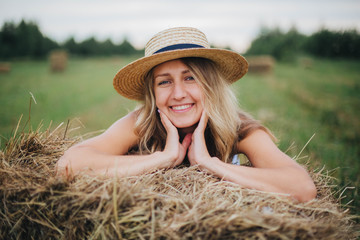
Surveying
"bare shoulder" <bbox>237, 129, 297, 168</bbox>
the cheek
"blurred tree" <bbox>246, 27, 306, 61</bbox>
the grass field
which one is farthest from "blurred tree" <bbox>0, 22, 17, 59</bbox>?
"bare shoulder" <bbox>237, 129, 297, 168</bbox>

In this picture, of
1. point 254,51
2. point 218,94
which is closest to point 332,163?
point 218,94

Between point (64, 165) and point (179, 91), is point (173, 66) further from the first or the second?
point (64, 165)

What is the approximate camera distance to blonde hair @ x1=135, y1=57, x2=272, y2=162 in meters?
2.27

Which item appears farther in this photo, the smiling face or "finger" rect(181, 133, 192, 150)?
"finger" rect(181, 133, 192, 150)

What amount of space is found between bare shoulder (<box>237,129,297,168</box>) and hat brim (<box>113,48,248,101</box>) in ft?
2.57

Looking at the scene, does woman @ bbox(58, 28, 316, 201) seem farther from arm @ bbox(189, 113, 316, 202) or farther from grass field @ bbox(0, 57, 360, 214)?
grass field @ bbox(0, 57, 360, 214)

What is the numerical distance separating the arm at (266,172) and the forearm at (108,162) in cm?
37

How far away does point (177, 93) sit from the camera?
2150 millimetres

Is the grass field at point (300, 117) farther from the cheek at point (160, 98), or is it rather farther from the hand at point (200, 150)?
the hand at point (200, 150)

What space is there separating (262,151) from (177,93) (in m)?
0.95

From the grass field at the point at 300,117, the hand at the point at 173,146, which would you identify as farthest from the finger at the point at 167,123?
the grass field at the point at 300,117

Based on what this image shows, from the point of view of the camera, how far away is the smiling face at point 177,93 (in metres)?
2.18

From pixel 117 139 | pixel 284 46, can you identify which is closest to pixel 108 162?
pixel 117 139

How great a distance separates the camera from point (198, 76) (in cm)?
221
